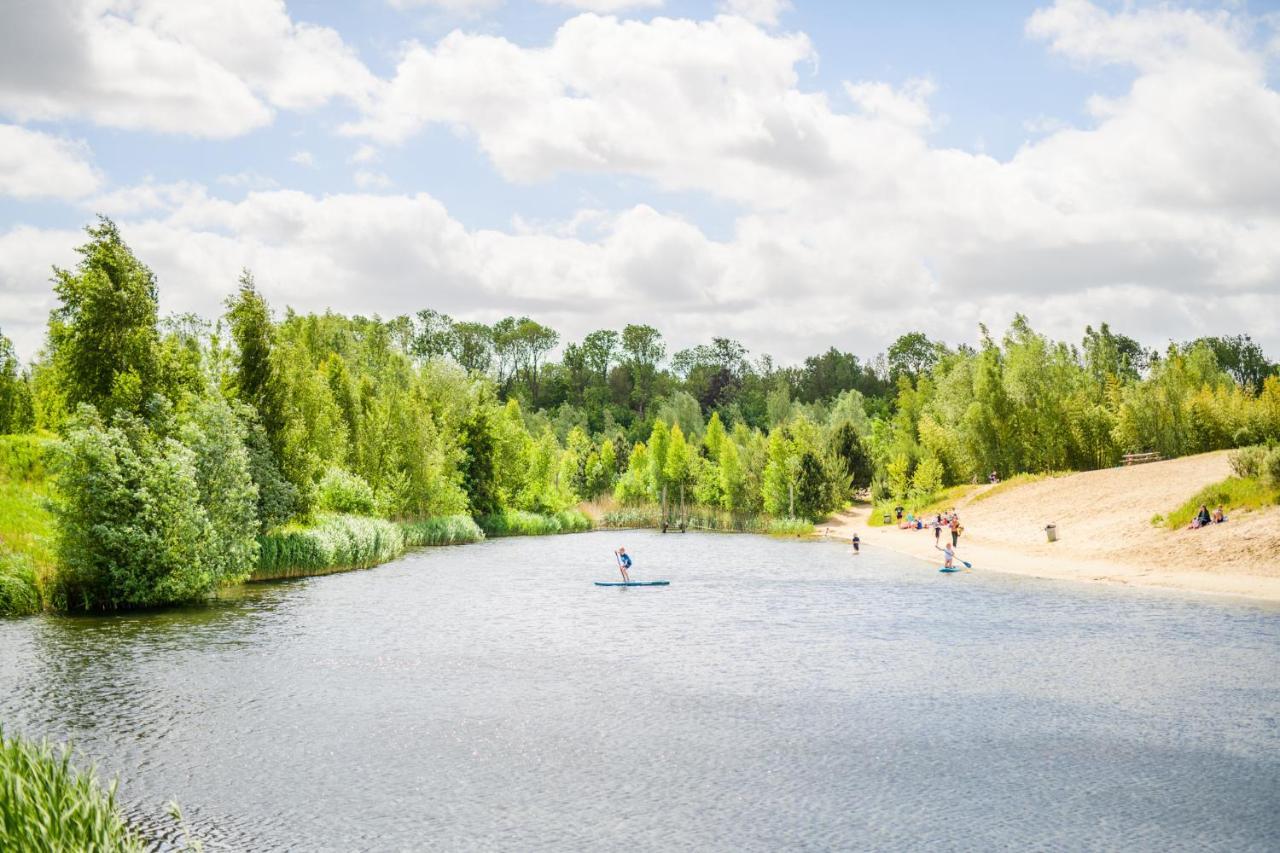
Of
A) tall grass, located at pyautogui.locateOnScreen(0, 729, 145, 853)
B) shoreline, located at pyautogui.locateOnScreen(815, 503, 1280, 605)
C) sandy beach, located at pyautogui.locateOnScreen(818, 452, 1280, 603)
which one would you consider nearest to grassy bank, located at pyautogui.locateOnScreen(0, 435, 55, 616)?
tall grass, located at pyautogui.locateOnScreen(0, 729, 145, 853)

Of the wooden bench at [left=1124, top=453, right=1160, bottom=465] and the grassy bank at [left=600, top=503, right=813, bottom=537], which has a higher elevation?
the wooden bench at [left=1124, top=453, right=1160, bottom=465]

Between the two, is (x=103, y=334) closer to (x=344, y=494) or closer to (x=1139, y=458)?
(x=344, y=494)

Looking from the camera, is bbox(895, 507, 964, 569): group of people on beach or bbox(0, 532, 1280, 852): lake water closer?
bbox(0, 532, 1280, 852): lake water

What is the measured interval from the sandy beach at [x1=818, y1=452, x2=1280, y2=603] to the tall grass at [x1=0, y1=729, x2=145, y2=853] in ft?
125

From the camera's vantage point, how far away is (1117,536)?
51281 mm

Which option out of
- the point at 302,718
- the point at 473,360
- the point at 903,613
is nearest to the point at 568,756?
the point at 302,718

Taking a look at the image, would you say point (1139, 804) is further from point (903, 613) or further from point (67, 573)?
point (67, 573)

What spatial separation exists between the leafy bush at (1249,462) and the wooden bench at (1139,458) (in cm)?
2824

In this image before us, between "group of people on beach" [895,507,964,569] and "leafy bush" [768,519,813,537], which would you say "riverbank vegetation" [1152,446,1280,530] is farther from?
"leafy bush" [768,519,813,537]

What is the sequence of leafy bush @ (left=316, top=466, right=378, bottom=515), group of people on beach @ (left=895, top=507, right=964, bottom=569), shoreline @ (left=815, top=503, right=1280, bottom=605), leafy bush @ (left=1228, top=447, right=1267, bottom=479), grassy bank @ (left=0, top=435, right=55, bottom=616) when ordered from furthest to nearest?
leafy bush @ (left=316, top=466, right=378, bottom=515)
group of people on beach @ (left=895, top=507, right=964, bottom=569)
leafy bush @ (left=1228, top=447, right=1267, bottom=479)
shoreline @ (left=815, top=503, right=1280, bottom=605)
grassy bank @ (left=0, top=435, right=55, bottom=616)

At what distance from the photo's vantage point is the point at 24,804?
963 centimetres

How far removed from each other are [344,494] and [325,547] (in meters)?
10.6

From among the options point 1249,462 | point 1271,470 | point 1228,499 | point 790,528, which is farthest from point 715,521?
point 1271,470

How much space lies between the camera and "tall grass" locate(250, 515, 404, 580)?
1850 inches
